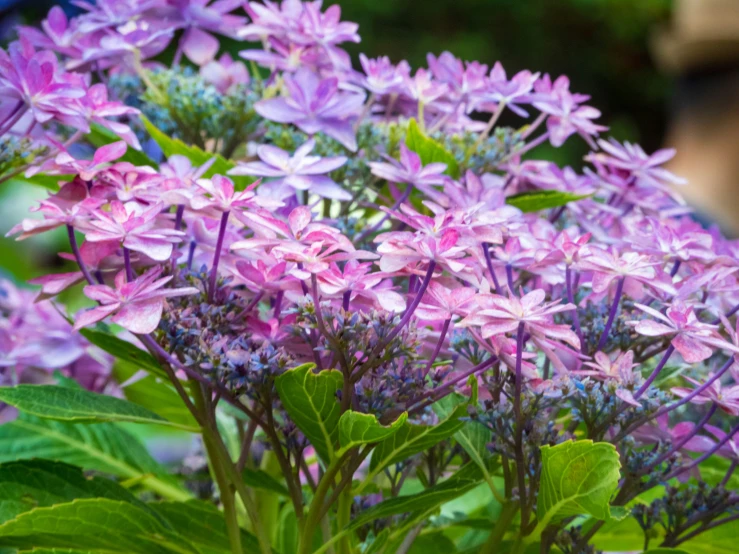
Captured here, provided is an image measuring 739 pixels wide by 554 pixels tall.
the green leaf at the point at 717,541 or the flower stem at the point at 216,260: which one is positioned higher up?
the flower stem at the point at 216,260

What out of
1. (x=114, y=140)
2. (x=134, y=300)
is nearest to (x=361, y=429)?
(x=134, y=300)

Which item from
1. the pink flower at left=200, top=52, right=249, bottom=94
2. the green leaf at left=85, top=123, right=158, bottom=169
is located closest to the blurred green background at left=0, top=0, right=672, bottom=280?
the pink flower at left=200, top=52, right=249, bottom=94

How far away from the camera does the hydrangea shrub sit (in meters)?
0.45

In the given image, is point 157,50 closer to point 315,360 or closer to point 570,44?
point 315,360

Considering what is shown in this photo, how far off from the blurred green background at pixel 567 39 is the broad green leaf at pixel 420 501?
4.98m

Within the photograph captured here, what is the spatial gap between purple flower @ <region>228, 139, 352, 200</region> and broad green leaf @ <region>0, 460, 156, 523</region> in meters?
0.23

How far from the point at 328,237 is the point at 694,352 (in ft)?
0.67

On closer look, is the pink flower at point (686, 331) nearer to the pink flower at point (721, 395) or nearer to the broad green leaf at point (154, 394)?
the pink flower at point (721, 395)

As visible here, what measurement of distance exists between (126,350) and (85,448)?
18cm

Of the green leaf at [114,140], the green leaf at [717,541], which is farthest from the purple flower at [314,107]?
the green leaf at [717,541]

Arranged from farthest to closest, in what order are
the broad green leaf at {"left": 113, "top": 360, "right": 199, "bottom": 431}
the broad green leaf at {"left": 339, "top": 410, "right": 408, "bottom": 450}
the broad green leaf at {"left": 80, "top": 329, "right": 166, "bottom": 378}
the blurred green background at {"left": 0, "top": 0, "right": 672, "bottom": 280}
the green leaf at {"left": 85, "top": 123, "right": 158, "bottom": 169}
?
1. the blurred green background at {"left": 0, "top": 0, "right": 672, "bottom": 280}
2. the broad green leaf at {"left": 113, "top": 360, "right": 199, "bottom": 431}
3. the green leaf at {"left": 85, "top": 123, "right": 158, "bottom": 169}
4. the broad green leaf at {"left": 80, "top": 329, "right": 166, "bottom": 378}
5. the broad green leaf at {"left": 339, "top": 410, "right": 408, "bottom": 450}

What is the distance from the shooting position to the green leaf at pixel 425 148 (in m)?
0.61

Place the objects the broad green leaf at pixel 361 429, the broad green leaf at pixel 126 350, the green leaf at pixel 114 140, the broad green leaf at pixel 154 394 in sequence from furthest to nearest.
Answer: the broad green leaf at pixel 154 394, the green leaf at pixel 114 140, the broad green leaf at pixel 126 350, the broad green leaf at pixel 361 429

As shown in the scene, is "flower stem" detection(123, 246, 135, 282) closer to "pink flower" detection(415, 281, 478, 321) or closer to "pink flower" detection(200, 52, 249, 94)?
"pink flower" detection(415, 281, 478, 321)
